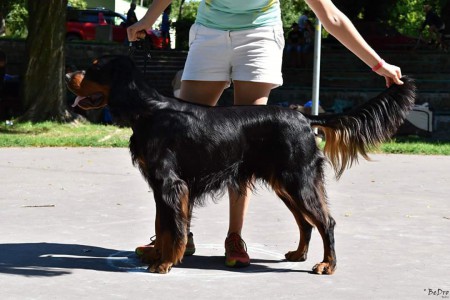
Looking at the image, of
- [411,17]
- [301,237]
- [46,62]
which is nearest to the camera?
[301,237]

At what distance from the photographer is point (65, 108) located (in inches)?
707

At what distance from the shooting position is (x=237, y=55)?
568 cm

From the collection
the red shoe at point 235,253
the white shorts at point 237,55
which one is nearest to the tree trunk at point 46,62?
the white shorts at point 237,55

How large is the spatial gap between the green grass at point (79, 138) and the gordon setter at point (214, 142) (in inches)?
275

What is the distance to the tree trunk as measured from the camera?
1775 cm

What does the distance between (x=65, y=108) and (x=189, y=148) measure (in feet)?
42.9

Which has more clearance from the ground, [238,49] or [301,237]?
[238,49]

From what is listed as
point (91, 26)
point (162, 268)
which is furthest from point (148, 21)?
point (91, 26)

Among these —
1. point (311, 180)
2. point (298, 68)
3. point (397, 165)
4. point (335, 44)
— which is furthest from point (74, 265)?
point (335, 44)

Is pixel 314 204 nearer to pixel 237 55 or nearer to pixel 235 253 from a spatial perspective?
pixel 235 253

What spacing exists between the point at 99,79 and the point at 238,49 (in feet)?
3.13

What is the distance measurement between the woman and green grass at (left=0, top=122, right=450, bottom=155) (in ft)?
22.6

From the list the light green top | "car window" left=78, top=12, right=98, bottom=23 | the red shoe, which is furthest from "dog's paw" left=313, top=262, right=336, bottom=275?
"car window" left=78, top=12, right=98, bottom=23

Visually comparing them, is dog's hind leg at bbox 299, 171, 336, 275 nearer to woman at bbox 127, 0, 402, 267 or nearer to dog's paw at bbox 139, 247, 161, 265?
woman at bbox 127, 0, 402, 267
